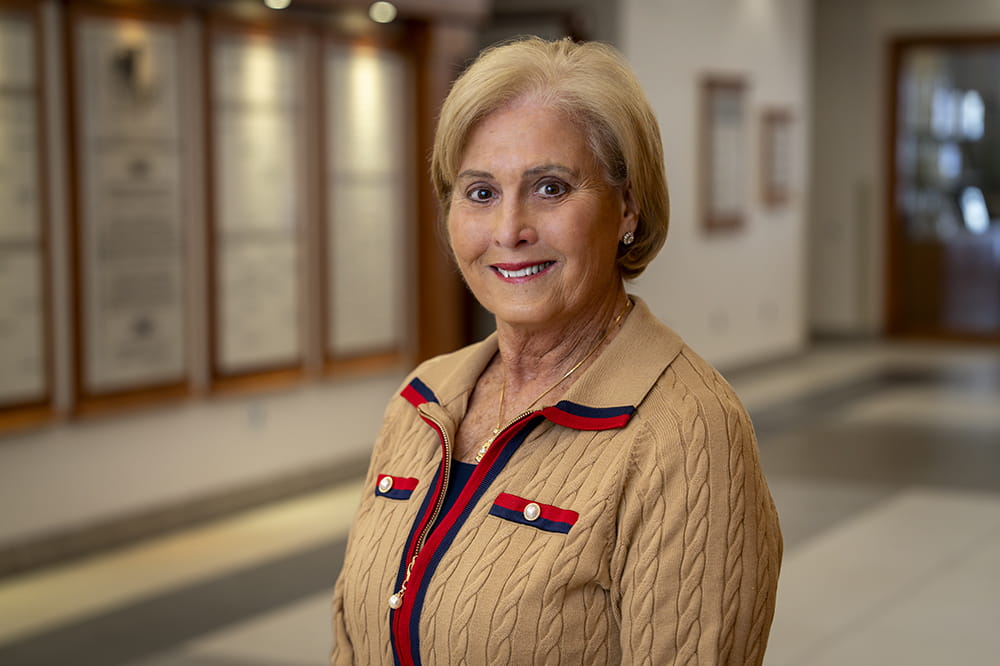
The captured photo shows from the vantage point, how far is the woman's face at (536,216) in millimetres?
1981

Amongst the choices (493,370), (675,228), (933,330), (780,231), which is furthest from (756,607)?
(933,330)

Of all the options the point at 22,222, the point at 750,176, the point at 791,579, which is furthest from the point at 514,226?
the point at 750,176

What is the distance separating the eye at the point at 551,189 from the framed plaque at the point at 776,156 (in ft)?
39.9

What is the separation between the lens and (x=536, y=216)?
201cm

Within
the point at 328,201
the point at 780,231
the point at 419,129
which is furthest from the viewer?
the point at 780,231

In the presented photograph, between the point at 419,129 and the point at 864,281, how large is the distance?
31.5 ft

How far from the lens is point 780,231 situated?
14.2 m

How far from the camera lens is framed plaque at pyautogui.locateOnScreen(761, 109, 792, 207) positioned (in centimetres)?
1384

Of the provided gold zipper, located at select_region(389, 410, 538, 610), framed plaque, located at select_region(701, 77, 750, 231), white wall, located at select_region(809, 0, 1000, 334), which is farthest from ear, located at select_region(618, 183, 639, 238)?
white wall, located at select_region(809, 0, 1000, 334)

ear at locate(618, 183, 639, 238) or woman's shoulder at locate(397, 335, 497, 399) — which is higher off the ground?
ear at locate(618, 183, 639, 238)

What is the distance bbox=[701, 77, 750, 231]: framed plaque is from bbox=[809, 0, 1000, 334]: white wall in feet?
12.3

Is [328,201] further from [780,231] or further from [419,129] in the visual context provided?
[780,231]

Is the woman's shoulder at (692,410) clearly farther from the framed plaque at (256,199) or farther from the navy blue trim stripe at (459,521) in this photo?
the framed plaque at (256,199)

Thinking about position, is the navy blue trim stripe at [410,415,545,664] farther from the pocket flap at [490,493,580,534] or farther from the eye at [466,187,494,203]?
the eye at [466,187,494,203]
